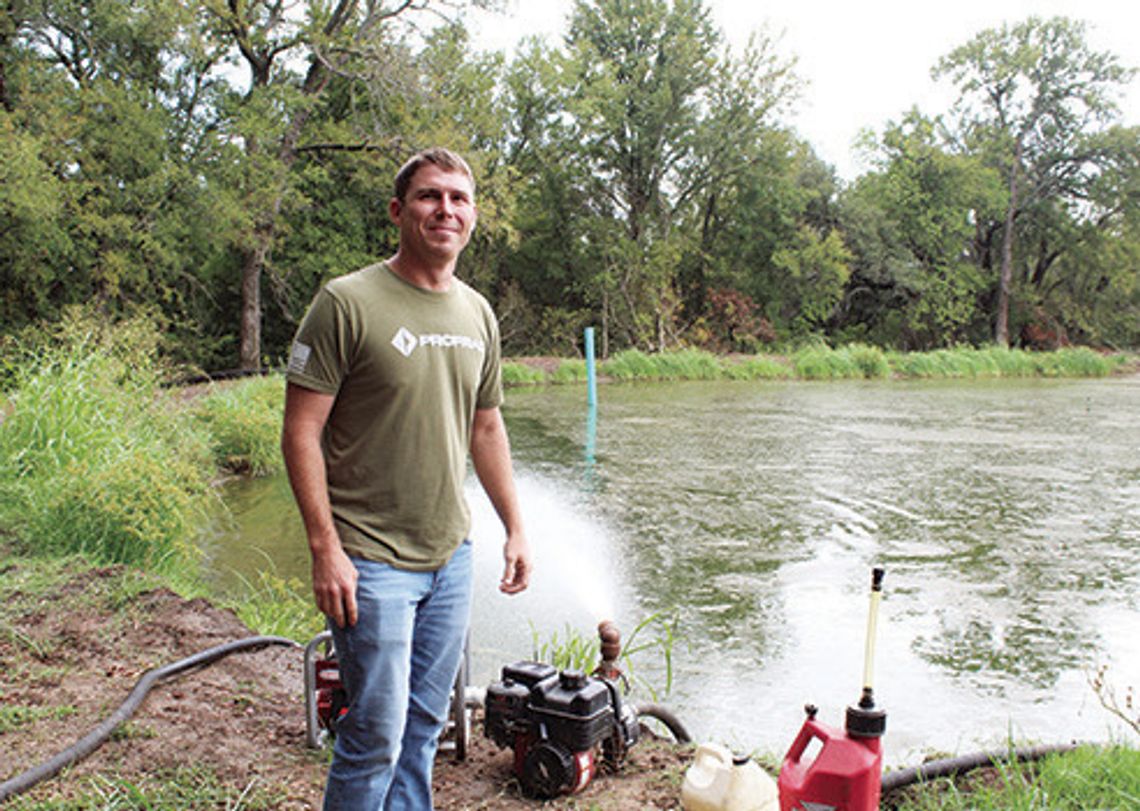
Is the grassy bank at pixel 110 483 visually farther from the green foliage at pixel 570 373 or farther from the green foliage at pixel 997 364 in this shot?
the green foliage at pixel 997 364

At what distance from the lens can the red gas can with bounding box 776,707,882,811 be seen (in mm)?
1973

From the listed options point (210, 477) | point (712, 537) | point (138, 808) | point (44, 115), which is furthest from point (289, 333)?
point (138, 808)

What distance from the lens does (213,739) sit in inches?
107

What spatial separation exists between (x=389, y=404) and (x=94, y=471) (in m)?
3.68

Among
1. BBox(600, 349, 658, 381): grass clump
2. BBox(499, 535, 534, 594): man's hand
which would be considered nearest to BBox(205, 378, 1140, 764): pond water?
BBox(499, 535, 534, 594): man's hand

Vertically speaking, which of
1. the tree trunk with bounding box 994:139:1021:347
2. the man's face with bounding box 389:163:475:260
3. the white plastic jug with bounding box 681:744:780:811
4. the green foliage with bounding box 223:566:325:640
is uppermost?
the tree trunk with bounding box 994:139:1021:347

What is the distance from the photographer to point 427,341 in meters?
1.90

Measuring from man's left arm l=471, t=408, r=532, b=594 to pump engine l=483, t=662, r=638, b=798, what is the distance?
1.23 ft

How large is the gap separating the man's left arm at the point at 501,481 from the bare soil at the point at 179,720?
25.4 inches

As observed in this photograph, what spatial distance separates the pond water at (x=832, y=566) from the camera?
12.2 feet

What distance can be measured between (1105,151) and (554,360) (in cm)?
1953

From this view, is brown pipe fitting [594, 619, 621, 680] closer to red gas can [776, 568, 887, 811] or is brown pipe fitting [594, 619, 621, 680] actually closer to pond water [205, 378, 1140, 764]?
pond water [205, 378, 1140, 764]

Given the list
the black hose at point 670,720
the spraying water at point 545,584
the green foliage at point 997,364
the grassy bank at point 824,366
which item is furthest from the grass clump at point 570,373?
the black hose at point 670,720

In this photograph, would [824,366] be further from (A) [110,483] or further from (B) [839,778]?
(B) [839,778]
